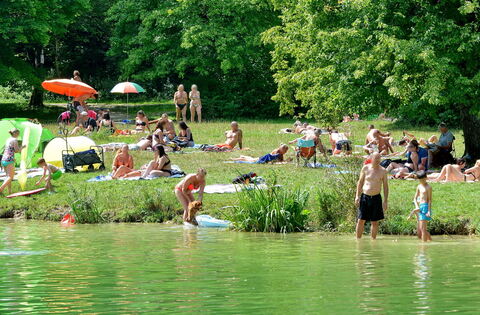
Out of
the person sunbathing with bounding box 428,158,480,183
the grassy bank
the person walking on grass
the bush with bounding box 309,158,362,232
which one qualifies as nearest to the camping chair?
the grassy bank

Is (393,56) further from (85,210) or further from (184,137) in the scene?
(85,210)

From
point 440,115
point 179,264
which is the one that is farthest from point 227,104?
point 179,264

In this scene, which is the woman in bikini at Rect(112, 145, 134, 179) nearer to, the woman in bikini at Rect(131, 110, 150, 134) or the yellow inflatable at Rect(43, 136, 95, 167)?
the yellow inflatable at Rect(43, 136, 95, 167)

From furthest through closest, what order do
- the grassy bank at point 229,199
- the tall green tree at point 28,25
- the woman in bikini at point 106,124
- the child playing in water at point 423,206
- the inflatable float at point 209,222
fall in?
1. the tall green tree at point 28,25
2. the woman in bikini at point 106,124
3. the inflatable float at point 209,222
4. the grassy bank at point 229,199
5. the child playing in water at point 423,206

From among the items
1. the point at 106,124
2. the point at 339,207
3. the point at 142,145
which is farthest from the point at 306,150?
the point at 106,124

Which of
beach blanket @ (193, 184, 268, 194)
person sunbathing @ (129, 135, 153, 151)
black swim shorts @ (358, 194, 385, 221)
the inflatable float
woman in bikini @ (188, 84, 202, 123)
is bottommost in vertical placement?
the inflatable float

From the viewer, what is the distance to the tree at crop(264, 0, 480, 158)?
25.5m

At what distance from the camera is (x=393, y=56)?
2631 cm

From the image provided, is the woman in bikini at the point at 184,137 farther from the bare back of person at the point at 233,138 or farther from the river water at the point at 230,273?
the river water at the point at 230,273

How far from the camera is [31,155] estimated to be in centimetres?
2806

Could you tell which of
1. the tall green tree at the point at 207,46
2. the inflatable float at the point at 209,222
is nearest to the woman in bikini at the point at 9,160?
the inflatable float at the point at 209,222

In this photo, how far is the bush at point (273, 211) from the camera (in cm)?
2006

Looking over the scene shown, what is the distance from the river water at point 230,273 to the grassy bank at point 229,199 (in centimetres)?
80

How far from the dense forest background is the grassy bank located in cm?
251
